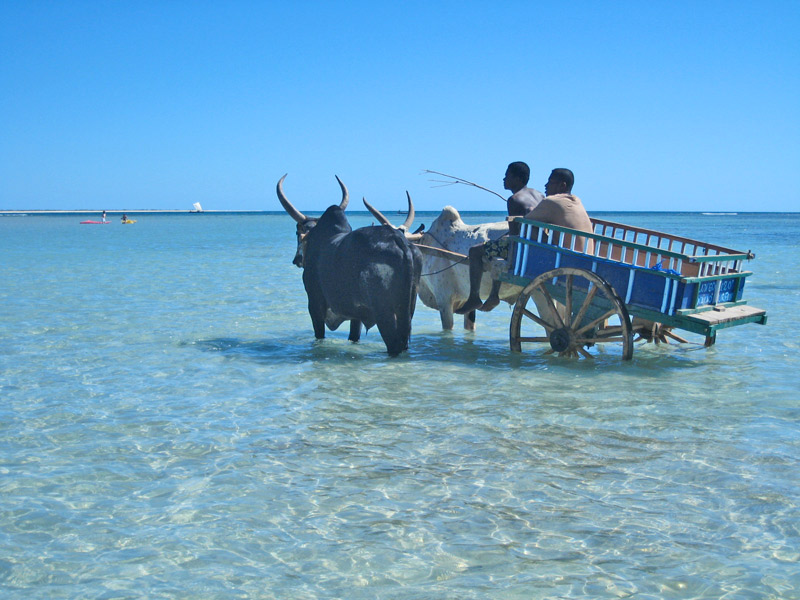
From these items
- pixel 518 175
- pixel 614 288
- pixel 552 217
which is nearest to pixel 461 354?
pixel 552 217

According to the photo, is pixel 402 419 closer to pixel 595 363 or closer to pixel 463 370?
pixel 463 370

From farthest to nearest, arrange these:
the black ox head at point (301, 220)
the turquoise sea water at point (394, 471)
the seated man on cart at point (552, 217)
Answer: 1. the black ox head at point (301, 220)
2. the seated man on cart at point (552, 217)
3. the turquoise sea water at point (394, 471)

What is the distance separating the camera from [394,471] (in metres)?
5.12

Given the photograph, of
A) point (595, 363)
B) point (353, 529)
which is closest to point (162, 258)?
point (595, 363)

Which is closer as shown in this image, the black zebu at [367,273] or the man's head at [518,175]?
the black zebu at [367,273]

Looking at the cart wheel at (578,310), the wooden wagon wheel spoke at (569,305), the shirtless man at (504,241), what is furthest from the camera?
the shirtless man at (504,241)

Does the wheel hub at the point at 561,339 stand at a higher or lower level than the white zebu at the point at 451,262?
lower

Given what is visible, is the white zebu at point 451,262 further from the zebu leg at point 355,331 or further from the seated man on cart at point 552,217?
the zebu leg at point 355,331

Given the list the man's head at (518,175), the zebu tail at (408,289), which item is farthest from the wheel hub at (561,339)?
the man's head at (518,175)

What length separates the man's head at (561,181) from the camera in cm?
883

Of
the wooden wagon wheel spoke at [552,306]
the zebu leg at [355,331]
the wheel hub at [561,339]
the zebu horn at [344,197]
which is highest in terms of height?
the zebu horn at [344,197]

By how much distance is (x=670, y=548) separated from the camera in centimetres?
403

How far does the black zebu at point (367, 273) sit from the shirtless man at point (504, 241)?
72 cm

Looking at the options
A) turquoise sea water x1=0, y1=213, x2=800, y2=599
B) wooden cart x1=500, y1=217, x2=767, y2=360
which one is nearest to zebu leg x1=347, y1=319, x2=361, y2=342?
turquoise sea water x1=0, y1=213, x2=800, y2=599
